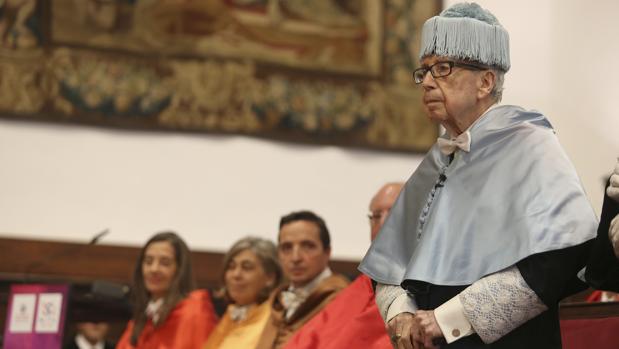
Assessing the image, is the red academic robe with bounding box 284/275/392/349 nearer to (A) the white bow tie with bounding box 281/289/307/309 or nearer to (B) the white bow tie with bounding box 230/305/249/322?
(A) the white bow tie with bounding box 281/289/307/309

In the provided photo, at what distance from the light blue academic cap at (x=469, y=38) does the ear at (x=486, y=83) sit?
30 millimetres

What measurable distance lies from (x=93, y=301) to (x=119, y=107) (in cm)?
274

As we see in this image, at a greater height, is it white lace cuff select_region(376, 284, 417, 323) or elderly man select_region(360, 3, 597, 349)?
elderly man select_region(360, 3, 597, 349)

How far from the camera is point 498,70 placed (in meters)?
3.22

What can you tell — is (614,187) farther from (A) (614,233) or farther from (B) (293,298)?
(B) (293,298)

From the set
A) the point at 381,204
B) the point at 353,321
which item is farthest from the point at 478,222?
the point at 381,204

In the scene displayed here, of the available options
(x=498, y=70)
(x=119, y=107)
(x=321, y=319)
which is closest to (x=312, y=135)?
(x=119, y=107)

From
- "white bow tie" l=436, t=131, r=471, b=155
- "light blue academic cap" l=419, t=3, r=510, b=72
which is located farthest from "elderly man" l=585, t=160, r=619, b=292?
"light blue academic cap" l=419, t=3, r=510, b=72

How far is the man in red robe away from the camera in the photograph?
459 centimetres

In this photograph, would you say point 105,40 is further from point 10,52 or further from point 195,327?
point 195,327

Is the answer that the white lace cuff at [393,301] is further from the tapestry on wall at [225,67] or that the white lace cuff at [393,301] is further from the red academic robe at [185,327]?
the tapestry on wall at [225,67]

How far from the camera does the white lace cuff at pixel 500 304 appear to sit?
2.88 m

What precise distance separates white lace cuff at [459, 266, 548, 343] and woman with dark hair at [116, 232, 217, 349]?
155 inches

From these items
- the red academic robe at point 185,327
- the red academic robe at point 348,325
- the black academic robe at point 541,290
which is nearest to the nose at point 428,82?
the black academic robe at point 541,290
